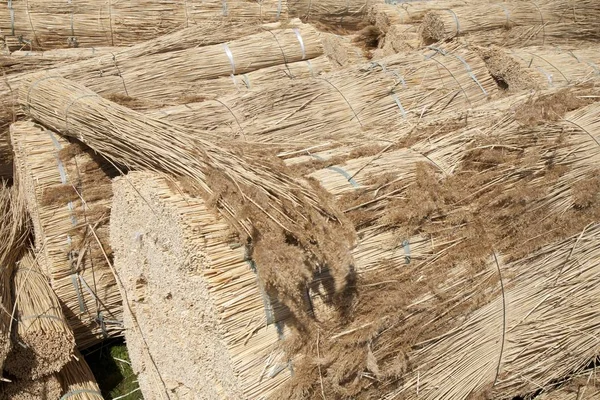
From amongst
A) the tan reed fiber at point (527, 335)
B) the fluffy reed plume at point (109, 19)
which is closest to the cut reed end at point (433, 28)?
the fluffy reed plume at point (109, 19)

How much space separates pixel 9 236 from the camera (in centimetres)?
390

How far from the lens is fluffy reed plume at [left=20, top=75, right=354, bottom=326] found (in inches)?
87.2

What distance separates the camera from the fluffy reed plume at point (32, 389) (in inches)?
125

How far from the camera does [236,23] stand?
16.9 ft

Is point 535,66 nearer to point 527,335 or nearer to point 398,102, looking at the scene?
point 398,102

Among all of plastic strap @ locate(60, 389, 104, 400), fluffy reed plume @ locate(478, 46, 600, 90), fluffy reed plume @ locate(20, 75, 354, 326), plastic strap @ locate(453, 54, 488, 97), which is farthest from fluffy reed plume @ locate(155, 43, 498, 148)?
plastic strap @ locate(60, 389, 104, 400)

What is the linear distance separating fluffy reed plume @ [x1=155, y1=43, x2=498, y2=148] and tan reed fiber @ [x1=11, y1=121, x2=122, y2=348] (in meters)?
0.66

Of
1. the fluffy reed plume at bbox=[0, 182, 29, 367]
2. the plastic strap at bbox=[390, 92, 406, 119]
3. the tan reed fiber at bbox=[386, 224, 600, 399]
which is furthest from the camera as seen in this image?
the plastic strap at bbox=[390, 92, 406, 119]

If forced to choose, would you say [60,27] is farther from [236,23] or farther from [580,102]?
[580,102]

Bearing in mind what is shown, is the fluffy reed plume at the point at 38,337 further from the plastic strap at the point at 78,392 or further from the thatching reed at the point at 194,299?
the thatching reed at the point at 194,299

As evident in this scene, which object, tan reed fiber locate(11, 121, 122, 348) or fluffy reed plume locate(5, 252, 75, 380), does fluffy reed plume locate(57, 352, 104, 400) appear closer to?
fluffy reed plume locate(5, 252, 75, 380)

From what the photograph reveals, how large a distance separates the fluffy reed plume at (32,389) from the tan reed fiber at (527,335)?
74.5 inches

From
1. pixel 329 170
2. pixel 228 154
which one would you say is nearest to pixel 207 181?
pixel 228 154

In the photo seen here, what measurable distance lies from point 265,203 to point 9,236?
2.38 metres
